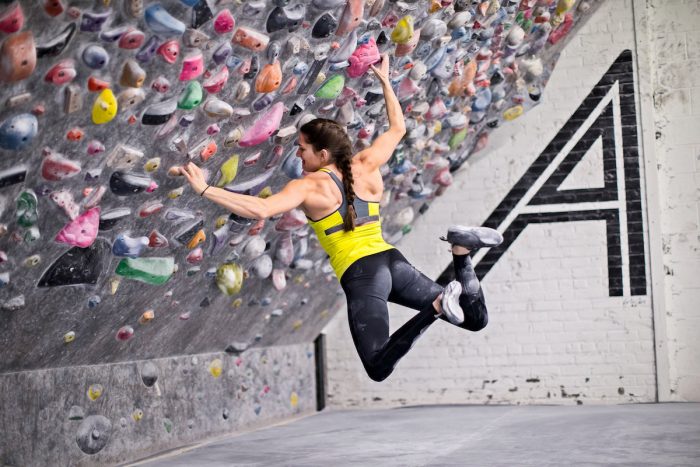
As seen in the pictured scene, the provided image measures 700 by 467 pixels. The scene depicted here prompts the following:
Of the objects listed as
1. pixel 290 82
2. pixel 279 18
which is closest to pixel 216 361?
pixel 290 82

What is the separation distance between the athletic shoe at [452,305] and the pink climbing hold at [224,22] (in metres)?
1.12

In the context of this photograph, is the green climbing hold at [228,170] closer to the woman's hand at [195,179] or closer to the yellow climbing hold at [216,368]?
the woman's hand at [195,179]

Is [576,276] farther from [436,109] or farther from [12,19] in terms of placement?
[12,19]

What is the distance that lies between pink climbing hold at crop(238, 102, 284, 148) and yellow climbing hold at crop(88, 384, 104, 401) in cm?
137

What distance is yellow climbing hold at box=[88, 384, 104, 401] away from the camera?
14.2 feet

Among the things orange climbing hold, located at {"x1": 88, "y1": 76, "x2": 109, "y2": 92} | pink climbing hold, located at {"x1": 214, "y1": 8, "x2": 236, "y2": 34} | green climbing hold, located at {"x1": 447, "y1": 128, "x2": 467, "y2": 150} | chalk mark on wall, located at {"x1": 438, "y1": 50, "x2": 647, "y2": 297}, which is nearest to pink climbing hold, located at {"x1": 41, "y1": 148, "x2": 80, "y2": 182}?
orange climbing hold, located at {"x1": 88, "y1": 76, "x2": 109, "y2": 92}

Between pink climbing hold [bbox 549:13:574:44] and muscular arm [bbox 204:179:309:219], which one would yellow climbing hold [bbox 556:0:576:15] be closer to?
pink climbing hold [bbox 549:13:574:44]

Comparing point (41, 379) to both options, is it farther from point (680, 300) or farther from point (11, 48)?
point (680, 300)

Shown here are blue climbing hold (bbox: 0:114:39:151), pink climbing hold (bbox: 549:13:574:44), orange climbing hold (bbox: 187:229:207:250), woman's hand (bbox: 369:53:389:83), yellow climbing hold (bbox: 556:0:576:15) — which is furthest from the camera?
pink climbing hold (bbox: 549:13:574:44)

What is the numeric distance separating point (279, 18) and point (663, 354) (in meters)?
4.03

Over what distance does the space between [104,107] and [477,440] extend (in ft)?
8.96

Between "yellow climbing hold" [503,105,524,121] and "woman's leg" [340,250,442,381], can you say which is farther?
"yellow climbing hold" [503,105,524,121]

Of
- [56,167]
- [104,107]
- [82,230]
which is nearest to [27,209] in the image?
[56,167]

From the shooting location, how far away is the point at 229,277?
15.2 ft
